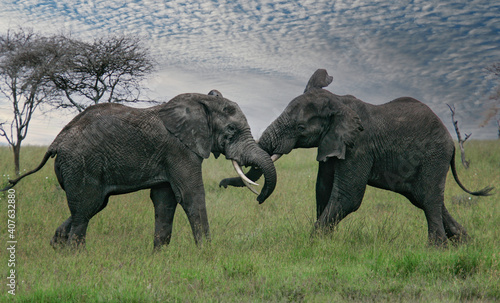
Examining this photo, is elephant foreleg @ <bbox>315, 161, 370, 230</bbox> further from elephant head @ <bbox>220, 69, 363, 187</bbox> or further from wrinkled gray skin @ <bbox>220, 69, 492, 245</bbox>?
elephant head @ <bbox>220, 69, 363, 187</bbox>

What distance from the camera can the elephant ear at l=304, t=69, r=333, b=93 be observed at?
7.56 meters

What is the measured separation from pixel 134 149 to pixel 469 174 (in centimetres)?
1238

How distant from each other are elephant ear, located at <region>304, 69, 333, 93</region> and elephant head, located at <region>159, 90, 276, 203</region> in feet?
4.41

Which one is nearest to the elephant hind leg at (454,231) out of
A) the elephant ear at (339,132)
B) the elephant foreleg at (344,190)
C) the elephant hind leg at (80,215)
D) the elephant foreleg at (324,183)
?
the elephant foreleg at (344,190)

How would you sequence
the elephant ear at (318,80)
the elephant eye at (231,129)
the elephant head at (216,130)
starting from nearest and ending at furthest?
the elephant head at (216,130)
the elephant eye at (231,129)
the elephant ear at (318,80)

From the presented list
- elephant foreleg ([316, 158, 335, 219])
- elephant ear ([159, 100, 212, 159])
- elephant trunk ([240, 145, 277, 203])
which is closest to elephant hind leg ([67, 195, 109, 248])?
elephant ear ([159, 100, 212, 159])

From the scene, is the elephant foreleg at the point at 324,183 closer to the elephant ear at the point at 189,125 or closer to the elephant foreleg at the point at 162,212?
the elephant ear at the point at 189,125

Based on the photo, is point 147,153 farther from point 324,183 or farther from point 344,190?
point 344,190

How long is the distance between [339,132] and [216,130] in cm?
181

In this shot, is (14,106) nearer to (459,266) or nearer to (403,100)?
(403,100)

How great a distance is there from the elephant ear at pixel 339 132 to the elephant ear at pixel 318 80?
0.60 metres

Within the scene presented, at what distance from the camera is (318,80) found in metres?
7.58

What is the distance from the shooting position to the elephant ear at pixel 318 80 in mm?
7562

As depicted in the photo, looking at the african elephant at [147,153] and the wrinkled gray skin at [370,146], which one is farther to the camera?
the wrinkled gray skin at [370,146]
